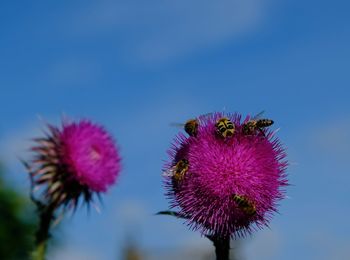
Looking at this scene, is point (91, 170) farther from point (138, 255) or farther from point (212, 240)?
point (138, 255)

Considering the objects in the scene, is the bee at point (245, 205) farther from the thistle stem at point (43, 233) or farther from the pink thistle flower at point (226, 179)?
the thistle stem at point (43, 233)

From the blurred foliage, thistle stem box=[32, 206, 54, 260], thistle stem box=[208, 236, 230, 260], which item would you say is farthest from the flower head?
the blurred foliage

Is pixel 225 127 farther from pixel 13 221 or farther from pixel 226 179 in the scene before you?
pixel 13 221

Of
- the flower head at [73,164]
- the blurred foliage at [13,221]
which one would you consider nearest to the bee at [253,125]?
the flower head at [73,164]

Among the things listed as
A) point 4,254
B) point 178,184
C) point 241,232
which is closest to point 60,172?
point 178,184

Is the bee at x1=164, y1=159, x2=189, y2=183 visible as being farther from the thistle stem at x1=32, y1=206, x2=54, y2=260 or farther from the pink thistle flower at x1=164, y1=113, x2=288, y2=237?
the thistle stem at x1=32, y1=206, x2=54, y2=260

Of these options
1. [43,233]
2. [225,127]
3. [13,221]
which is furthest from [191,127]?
[13,221]
